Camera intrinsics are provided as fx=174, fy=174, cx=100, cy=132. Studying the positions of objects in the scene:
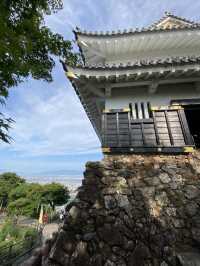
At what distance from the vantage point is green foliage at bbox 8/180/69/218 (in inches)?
1195

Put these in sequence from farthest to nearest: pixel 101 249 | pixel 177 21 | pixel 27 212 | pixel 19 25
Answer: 1. pixel 27 212
2. pixel 177 21
3. pixel 19 25
4. pixel 101 249

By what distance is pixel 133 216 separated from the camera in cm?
435

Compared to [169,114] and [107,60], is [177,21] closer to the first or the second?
[107,60]

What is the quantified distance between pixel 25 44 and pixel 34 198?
107 feet

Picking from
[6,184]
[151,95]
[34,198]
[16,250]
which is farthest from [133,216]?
[6,184]

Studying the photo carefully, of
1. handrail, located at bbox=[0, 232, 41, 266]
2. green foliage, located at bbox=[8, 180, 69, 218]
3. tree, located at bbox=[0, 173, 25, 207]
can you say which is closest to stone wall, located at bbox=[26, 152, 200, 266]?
handrail, located at bbox=[0, 232, 41, 266]

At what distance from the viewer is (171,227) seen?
424cm

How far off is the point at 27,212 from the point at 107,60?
3084 centimetres

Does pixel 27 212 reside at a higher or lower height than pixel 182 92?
lower

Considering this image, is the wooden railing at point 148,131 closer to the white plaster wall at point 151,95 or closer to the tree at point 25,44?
the white plaster wall at point 151,95

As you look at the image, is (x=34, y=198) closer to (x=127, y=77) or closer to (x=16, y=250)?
(x=16, y=250)

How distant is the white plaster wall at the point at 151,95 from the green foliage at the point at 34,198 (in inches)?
1200

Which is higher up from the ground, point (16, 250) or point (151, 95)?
point (151, 95)

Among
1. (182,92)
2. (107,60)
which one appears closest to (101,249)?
(182,92)
